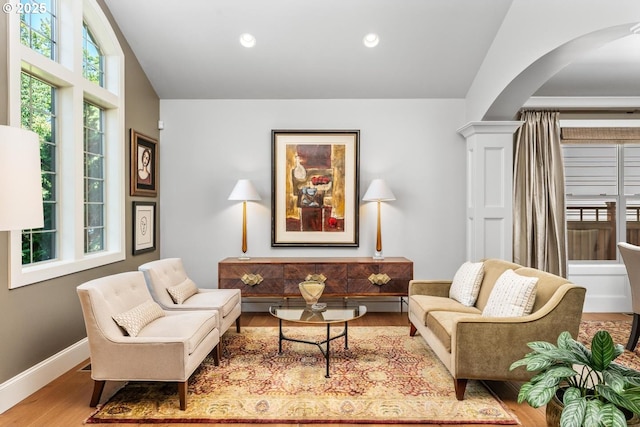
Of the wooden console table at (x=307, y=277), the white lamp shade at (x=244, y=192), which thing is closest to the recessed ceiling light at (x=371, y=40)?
the white lamp shade at (x=244, y=192)

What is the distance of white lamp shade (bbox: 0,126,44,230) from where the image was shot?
173 centimetres

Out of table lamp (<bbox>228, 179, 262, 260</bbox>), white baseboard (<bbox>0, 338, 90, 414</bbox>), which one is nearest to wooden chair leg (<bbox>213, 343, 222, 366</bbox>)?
white baseboard (<bbox>0, 338, 90, 414</bbox>)

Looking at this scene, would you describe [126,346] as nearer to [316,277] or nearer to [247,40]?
[316,277]

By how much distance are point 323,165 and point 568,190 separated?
10.0 feet

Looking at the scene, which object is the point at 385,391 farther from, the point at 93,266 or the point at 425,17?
the point at 425,17

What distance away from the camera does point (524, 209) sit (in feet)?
16.9

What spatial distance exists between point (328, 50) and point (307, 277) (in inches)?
95.4

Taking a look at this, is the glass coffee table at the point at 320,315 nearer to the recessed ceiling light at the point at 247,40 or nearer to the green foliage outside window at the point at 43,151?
the green foliage outside window at the point at 43,151

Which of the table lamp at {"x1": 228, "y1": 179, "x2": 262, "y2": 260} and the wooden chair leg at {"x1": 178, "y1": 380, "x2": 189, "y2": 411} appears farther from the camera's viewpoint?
the table lamp at {"x1": 228, "y1": 179, "x2": 262, "y2": 260}

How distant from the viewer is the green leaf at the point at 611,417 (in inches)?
69.2

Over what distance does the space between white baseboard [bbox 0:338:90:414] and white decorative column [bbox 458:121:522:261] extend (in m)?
4.01

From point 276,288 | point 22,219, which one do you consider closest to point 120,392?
point 22,219

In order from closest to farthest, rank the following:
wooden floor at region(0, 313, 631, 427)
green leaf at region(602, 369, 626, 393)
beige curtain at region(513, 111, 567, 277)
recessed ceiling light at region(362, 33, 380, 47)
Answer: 1. green leaf at region(602, 369, 626, 393)
2. wooden floor at region(0, 313, 631, 427)
3. recessed ceiling light at region(362, 33, 380, 47)
4. beige curtain at region(513, 111, 567, 277)

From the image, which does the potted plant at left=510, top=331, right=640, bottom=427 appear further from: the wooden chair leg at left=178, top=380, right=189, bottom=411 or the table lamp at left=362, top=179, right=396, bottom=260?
the table lamp at left=362, top=179, right=396, bottom=260
